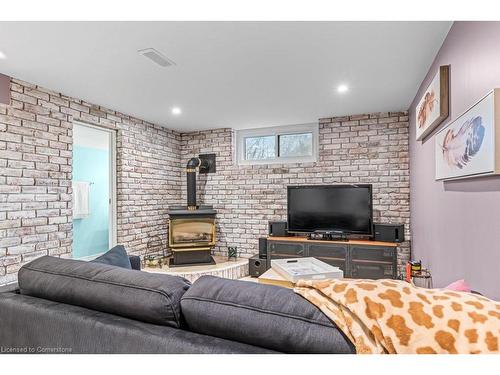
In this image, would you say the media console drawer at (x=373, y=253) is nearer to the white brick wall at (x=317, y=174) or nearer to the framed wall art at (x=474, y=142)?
the white brick wall at (x=317, y=174)

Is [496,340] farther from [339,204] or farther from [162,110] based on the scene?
[162,110]

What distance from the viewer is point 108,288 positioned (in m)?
1.22

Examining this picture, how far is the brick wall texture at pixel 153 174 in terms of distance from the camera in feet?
9.48

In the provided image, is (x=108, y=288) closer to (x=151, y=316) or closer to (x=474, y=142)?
(x=151, y=316)

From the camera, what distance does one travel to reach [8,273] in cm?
279

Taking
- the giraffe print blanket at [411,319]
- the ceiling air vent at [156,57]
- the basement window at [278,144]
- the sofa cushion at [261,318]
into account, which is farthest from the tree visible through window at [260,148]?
the giraffe print blanket at [411,319]

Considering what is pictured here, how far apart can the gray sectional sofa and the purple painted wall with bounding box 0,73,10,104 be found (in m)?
2.19

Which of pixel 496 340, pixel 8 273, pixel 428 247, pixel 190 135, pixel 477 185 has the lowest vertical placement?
pixel 8 273

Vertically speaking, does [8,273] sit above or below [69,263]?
below

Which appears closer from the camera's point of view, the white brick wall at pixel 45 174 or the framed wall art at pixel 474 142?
the framed wall art at pixel 474 142

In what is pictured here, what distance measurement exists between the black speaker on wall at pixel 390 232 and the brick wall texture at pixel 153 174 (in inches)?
10.4
